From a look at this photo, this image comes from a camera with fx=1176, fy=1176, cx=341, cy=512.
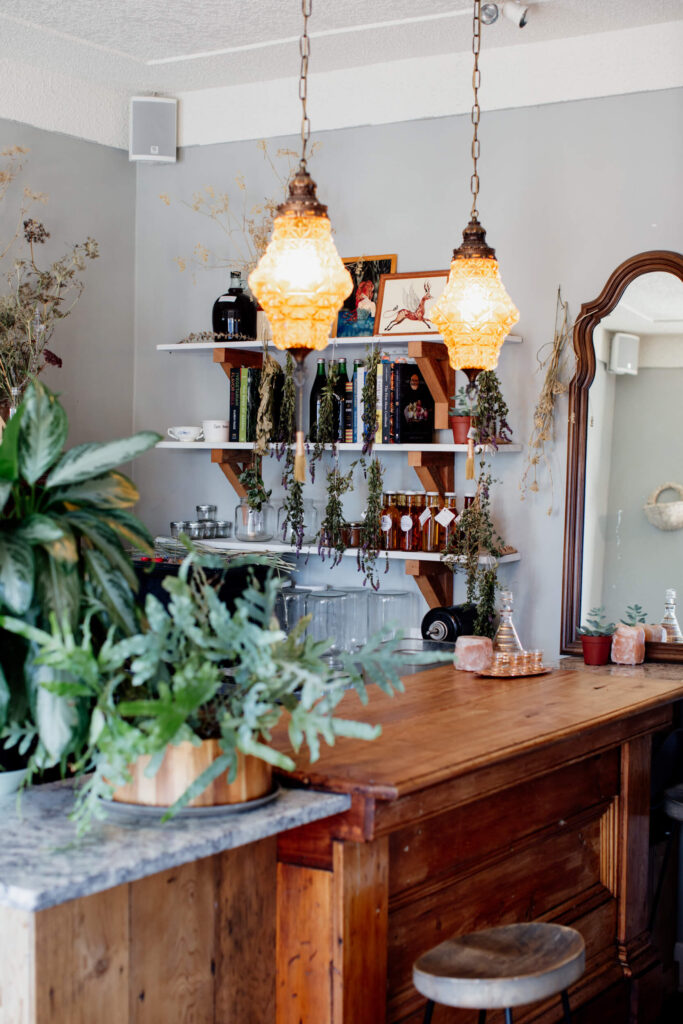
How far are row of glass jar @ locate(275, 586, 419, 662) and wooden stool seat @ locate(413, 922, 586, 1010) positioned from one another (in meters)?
1.79

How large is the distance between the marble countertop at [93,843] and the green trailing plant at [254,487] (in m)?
2.75

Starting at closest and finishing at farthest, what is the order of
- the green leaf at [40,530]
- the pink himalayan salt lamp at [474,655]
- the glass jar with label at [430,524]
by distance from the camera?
the green leaf at [40,530] → the pink himalayan salt lamp at [474,655] → the glass jar with label at [430,524]

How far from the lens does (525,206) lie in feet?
14.4

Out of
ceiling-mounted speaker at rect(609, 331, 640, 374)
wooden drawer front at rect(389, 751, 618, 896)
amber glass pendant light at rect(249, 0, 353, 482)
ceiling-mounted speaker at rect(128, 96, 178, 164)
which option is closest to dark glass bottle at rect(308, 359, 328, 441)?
ceiling-mounted speaker at rect(609, 331, 640, 374)

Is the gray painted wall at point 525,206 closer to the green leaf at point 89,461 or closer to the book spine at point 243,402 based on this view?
the book spine at point 243,402

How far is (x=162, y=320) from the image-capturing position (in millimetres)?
5223

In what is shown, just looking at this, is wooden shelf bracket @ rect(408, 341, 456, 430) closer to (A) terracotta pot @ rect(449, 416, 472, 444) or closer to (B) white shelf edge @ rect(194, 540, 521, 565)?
(A) terracotta pot @ rect(449, 416, 472, 444)

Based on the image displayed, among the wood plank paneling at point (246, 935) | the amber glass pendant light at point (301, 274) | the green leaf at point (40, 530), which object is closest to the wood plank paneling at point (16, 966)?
the wood plank paneling at point (246, 935)

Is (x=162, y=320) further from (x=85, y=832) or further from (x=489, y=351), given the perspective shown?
(x=85, y=832)

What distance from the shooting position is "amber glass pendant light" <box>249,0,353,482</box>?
8.82 feet

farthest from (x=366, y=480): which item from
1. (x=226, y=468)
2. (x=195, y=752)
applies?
(x=195, y=752)

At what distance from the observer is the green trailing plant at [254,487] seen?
4.69 metres

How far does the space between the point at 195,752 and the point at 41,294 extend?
3.25 meters

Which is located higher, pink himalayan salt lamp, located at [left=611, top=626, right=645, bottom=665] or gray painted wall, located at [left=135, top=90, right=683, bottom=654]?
gray painted wall, located at [left=135, top=90, right=683, bottom=654]
